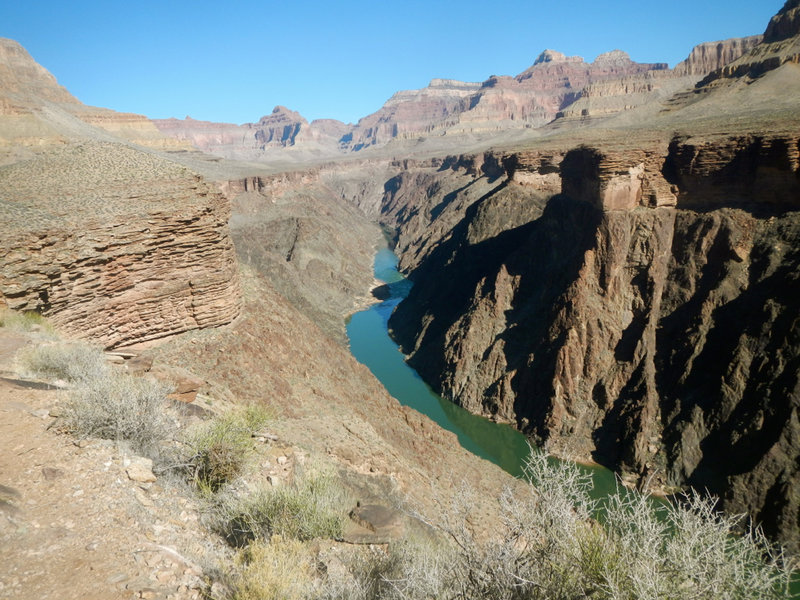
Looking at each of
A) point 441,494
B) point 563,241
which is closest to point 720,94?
point 563,241

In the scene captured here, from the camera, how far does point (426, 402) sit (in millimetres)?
32469

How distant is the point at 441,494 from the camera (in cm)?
1438

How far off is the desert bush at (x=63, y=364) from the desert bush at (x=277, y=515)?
3926mm

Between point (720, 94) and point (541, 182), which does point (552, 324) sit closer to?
point (541, 182)

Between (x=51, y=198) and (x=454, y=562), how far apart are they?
52.3 feet

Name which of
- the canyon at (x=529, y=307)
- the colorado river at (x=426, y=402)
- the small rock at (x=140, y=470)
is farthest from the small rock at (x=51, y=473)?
the colorado river at (x=426, y=402)

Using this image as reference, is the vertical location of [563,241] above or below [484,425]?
above

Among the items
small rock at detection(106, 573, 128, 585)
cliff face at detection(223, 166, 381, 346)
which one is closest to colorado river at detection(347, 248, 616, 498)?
cliff face at detection(223, 166, 381, 346)

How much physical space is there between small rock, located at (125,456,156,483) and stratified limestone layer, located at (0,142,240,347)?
8.02 m

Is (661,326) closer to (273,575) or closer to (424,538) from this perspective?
(424,538)

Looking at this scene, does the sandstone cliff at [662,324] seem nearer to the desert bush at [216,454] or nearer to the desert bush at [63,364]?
the desert bush at [216,454]

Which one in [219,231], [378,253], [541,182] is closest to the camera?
[219,231]

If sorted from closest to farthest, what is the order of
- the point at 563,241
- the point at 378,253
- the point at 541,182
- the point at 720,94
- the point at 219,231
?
the point at 219,231 < the point at 563,241 < the point at 541,182 < the point at 720,94 < the point at 378,253

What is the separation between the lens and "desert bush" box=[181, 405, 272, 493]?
8.14 metres
